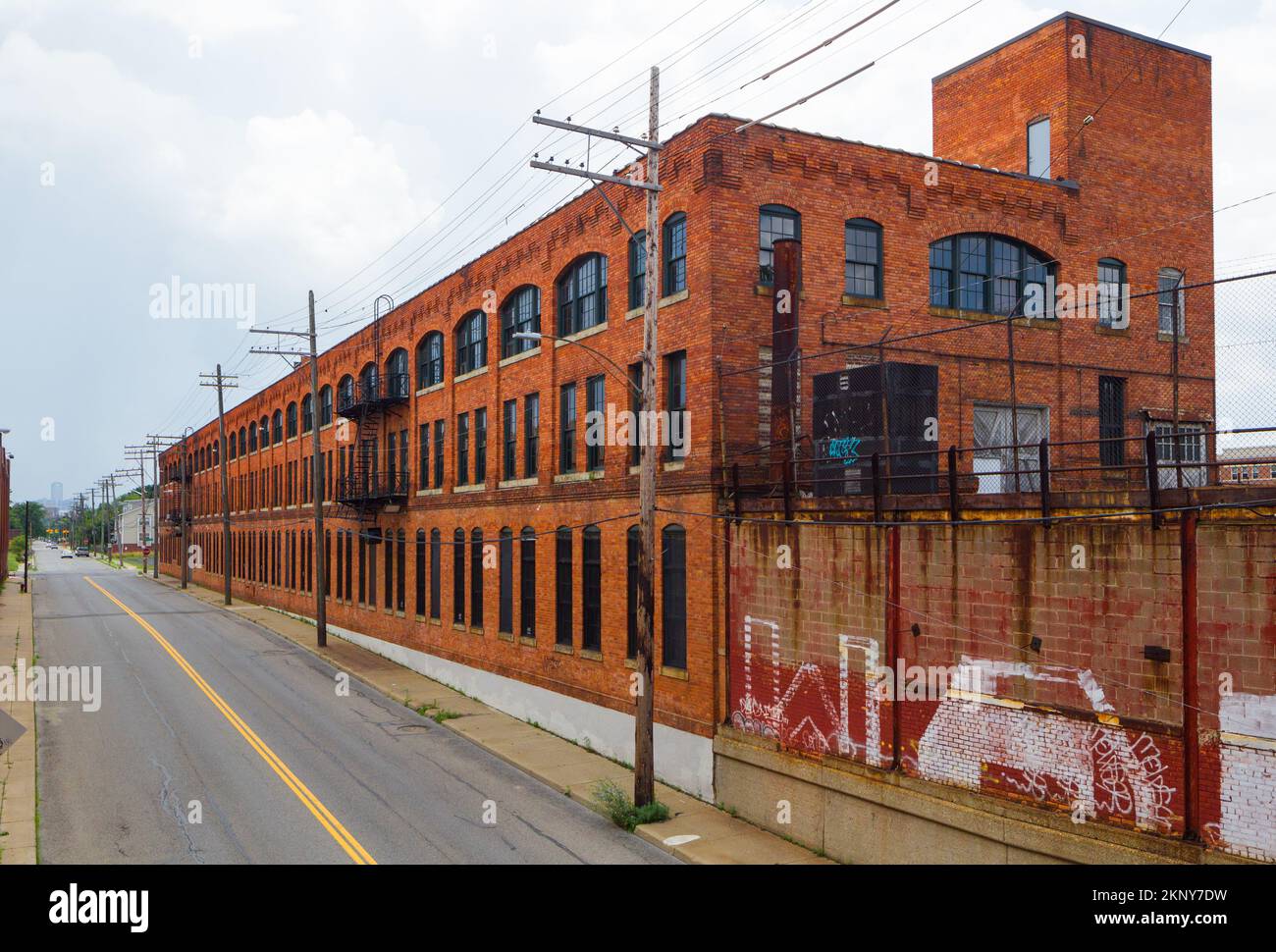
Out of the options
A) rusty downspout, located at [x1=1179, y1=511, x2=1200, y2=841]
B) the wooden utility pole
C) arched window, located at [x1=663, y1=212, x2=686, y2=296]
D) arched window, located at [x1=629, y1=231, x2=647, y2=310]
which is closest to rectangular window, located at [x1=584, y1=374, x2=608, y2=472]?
arched window, located at [x1=629, y1=231, x2=647, y2=310]

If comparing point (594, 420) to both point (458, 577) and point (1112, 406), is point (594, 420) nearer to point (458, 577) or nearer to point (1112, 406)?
point (458, 577)

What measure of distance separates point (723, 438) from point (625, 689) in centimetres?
681

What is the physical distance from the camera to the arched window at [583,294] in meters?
24.3

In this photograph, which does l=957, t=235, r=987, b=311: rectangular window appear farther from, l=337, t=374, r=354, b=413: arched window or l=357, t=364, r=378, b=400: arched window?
l=337, t=374, r=354, b=413: arched window

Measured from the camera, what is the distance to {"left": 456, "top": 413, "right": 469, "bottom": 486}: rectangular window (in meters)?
32.2

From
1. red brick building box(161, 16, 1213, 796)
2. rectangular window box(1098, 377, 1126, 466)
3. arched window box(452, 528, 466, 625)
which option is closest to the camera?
red brick building box(161, 16, 1213, 796)

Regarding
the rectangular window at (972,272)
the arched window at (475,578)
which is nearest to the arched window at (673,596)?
the rectangular window at (972,272)

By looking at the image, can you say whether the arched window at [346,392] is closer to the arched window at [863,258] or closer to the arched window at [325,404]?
the arched window at [325,404]

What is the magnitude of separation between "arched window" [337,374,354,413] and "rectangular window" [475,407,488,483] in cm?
1129

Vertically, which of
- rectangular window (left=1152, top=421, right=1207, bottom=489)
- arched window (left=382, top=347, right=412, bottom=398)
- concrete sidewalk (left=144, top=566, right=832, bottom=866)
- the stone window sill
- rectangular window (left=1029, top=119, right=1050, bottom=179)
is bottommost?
concrete sidewalk (left=144, top=566, right=832, bottom=866)

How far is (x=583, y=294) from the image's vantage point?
82.7 ft

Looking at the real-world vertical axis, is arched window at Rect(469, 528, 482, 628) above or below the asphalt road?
above

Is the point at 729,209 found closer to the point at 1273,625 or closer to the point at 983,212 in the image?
the point at 983,212

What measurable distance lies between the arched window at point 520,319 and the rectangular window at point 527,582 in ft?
18.0
